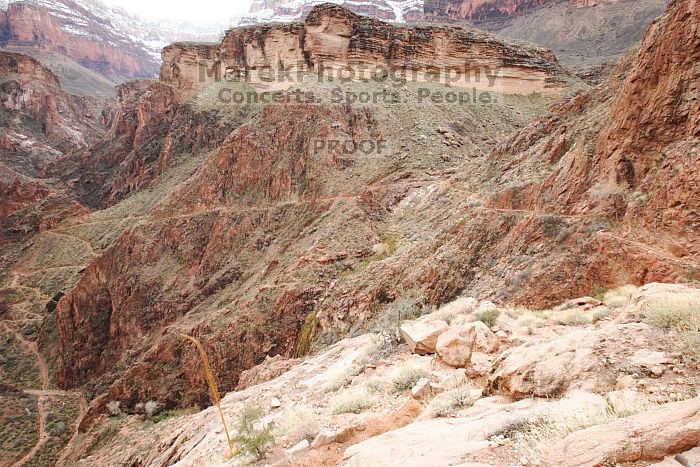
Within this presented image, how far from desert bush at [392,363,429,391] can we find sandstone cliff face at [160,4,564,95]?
4020 cm

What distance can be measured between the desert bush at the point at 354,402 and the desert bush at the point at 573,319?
3778 mm

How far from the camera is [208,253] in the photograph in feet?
102

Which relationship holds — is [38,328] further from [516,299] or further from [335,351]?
[516,299]

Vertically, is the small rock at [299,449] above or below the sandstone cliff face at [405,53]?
below

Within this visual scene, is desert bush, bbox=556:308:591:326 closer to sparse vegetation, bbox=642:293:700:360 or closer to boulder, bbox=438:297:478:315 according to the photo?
sparse vegetation, bbox=642:293:700:360

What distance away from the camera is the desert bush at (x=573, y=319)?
24.9ft

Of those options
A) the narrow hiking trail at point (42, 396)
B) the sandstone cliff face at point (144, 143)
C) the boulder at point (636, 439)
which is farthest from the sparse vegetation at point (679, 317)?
the sandstone cliff face at point (144, 143)

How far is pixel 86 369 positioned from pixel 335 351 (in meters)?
26.6

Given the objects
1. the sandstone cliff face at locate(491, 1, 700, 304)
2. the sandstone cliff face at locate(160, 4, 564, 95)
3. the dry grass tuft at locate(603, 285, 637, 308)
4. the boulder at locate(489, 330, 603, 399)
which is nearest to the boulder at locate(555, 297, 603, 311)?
the dry grass tuft at locate(603, 285, 637, 308)

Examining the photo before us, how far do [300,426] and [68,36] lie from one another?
216053 millimetres

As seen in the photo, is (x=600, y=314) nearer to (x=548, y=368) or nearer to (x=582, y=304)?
(x=582, y=304)

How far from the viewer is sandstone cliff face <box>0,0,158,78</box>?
155000 millimetres

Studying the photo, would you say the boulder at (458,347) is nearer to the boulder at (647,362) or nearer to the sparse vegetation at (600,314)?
the sparse vegetation at (600,314)

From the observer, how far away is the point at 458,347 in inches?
278
